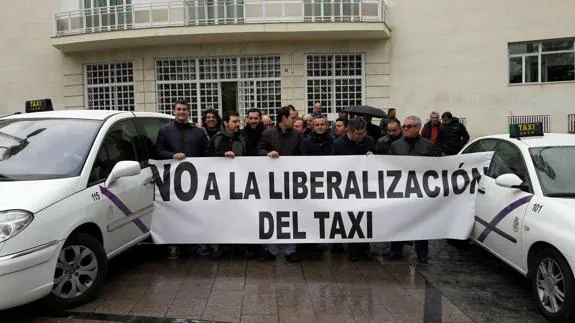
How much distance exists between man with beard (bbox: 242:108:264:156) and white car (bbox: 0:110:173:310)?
128 centimetres

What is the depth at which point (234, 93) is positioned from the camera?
62.1ft

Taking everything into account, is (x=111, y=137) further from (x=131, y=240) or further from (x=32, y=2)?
(x=32, y=2)

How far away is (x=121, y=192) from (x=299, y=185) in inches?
80.4

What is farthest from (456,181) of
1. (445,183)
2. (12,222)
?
(12,222)

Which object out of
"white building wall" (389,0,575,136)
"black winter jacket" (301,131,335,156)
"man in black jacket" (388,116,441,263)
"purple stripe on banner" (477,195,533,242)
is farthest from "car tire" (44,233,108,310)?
"white building wall" (389,0,575,136)

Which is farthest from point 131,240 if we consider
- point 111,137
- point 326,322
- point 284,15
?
point 284,15

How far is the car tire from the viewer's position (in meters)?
4.48

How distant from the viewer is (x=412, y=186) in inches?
245

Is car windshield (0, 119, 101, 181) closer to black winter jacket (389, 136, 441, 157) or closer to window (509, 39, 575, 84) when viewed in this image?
black winter jacket (389, 136, 441, 157)

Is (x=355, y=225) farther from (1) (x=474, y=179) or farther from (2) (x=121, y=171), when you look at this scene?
(2) (x=121, y=171)

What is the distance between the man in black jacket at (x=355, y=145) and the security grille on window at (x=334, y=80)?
1226 centimetres

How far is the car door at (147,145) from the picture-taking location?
238 inches

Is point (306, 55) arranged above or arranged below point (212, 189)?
above

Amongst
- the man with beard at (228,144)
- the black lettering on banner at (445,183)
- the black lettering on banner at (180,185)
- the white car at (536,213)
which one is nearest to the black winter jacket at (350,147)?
the black lettering on banner at (445,183)
